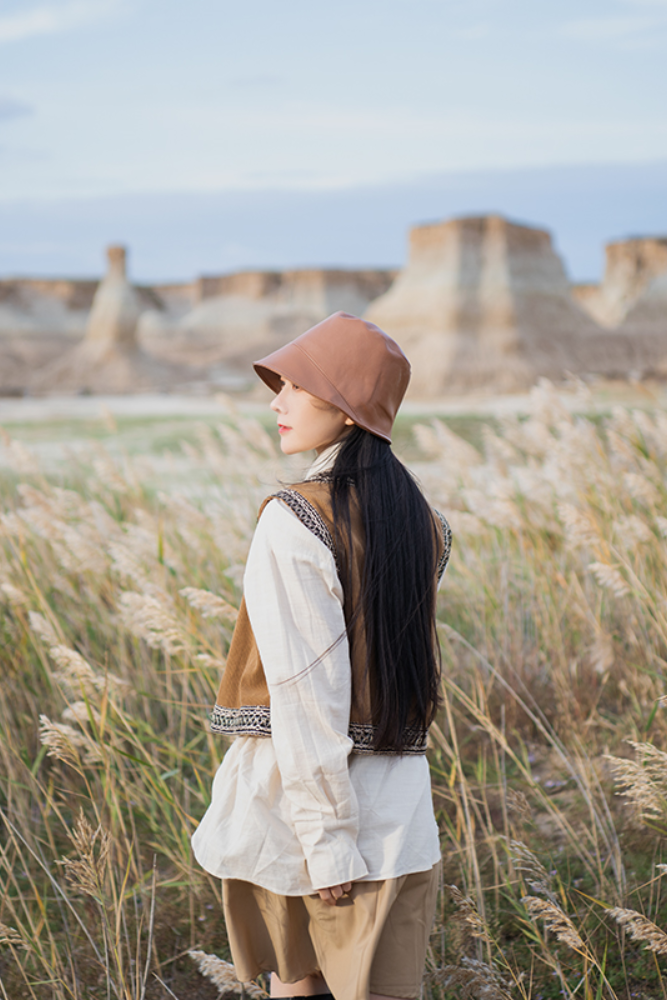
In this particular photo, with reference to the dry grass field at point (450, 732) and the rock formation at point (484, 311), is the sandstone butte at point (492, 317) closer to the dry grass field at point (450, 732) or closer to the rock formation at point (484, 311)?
the rock formation at point (484, 311)

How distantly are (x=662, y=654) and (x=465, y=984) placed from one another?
132cm

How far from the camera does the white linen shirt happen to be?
1.19m

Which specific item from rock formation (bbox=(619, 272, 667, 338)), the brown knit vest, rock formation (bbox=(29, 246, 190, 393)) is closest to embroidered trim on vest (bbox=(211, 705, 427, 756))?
the brown knit vest

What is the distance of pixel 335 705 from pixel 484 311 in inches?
834

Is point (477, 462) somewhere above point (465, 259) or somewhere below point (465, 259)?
below

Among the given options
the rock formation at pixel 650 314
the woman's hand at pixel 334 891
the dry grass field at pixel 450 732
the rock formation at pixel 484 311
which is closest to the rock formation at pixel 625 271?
the rock formation at pixel 650 314

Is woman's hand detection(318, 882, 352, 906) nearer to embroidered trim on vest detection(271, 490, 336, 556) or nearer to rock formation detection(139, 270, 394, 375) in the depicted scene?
embroidered trim on vest detection(271, 490, 336, 556)

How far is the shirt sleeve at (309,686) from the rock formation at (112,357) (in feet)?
88.7

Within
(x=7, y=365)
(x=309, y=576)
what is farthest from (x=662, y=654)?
(x=7, y=365)

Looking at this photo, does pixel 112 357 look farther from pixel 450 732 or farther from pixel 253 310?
pixel 450 732

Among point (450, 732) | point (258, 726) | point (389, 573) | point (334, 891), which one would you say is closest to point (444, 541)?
point (389, 573)

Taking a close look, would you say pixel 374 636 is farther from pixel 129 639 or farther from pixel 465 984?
pixel 129 639

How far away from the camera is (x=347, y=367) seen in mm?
1312

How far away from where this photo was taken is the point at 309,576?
1.21 metres
